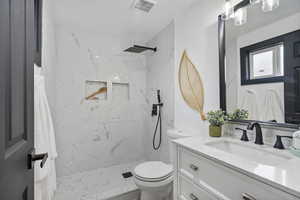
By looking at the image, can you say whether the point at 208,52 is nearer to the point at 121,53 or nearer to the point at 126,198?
the point at 121,53

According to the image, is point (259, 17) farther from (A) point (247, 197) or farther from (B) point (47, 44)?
(B) point (47, 44)

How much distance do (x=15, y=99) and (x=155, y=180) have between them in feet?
4.34

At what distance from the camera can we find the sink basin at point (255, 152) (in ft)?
2.97

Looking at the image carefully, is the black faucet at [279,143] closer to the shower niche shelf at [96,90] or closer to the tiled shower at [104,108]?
the tiled shower at [104,108]

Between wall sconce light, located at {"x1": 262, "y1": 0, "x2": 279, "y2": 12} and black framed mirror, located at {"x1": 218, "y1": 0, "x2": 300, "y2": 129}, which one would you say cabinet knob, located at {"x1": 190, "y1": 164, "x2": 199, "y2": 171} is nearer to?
black framed mirror, located at {"x1": 218, "y1": 0, "x2": 300, "y2": 129}

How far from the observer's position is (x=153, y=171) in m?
1.65

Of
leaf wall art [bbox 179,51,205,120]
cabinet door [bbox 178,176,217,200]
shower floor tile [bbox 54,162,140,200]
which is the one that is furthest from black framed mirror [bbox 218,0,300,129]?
shower floor tile [bbox 54,162,140,200]

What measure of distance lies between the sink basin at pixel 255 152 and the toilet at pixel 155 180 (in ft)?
1.37

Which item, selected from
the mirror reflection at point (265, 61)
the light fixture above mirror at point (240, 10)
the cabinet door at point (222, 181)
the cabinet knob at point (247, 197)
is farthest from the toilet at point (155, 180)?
the light fixture above mirror at point (240, 10)

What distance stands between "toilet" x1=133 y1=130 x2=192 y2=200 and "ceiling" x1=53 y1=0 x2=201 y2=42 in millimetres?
1485

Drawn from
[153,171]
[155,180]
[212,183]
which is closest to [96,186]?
[153,171]

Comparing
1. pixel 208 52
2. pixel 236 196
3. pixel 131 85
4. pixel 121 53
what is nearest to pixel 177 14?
pixel 208 52

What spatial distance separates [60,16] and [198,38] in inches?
70.3

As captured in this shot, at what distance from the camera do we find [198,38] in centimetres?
162
